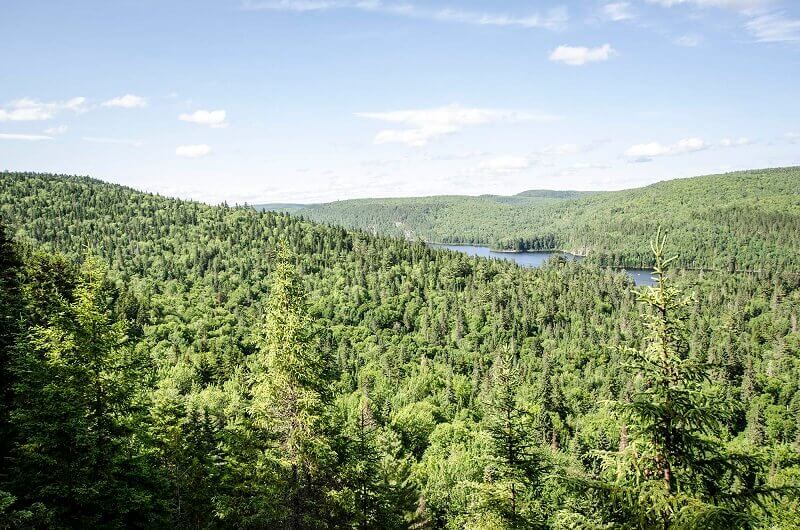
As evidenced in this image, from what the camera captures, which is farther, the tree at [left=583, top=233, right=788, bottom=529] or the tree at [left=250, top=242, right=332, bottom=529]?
the tree at [left=250, top=242, right=332, bottom=529]

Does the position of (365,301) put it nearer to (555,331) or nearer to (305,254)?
(305,254)

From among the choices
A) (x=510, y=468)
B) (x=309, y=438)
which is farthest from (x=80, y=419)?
(x=510, y=468)

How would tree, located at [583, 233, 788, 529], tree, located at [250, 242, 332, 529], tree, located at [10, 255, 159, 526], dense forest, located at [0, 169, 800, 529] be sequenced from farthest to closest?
1. tree, located at [250, 242, 332, 529]
2. tree, located at [10, 255, 159, 526]
3. dense forest, located at [0, 169, 800, 529]
4. tree, located at [583, 233, 788, 529]

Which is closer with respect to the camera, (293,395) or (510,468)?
(293,395)

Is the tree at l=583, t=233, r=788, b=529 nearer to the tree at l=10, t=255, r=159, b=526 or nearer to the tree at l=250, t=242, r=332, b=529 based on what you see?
the tree at l=250, t=242, r=332, b=529

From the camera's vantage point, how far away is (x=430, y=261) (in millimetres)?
193125

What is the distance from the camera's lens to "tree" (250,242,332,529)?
20.5 meters

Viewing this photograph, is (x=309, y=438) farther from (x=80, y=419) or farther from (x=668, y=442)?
(x=668, y=442)

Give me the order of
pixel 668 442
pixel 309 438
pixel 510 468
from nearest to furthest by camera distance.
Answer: pixel 668 442, pixel 309 438, pixel 510 468

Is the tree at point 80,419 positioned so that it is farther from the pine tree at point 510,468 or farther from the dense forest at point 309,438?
the pine tree at point 510,468

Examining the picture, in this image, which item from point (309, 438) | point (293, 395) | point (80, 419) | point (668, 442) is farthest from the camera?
point (293, 395)

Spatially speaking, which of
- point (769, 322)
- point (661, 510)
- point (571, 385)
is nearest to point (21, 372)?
point (661, 510)

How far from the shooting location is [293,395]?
69.5 ft

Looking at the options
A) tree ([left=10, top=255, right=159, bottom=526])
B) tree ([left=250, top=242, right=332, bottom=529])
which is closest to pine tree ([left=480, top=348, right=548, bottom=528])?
tree ([left=250, top=242, right=332, bottom=529])
